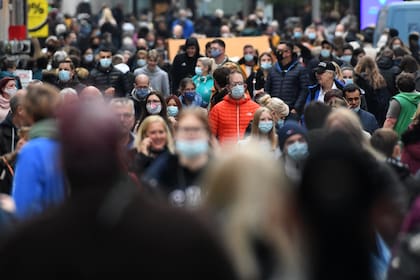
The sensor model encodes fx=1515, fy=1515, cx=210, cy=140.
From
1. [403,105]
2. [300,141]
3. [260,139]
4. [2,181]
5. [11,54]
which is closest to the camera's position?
[300,141]

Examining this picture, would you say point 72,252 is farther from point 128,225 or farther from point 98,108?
point 98,108

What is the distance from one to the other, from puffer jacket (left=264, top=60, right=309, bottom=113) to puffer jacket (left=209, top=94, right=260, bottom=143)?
3.65 m

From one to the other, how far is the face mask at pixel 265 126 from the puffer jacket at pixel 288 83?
635cm

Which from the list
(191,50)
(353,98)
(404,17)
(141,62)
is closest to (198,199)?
(353,98)

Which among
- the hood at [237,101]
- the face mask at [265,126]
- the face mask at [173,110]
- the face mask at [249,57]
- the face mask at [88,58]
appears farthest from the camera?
the face mask at [88,58]

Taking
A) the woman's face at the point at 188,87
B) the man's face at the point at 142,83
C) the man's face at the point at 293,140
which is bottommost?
the woman's face at the point at 188,87

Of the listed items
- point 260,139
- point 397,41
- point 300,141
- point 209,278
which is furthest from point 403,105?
point 209,278

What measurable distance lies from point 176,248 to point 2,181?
5380mm

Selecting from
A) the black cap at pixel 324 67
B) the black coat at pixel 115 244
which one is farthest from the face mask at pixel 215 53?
the black coat at pixel 115 244

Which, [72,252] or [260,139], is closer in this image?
[72,252]

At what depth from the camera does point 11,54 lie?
74.7ft

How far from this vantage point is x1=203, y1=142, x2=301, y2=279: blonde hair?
18.7 ft

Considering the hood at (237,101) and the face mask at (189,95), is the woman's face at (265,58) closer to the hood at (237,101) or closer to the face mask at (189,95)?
the face mask at (189,95)

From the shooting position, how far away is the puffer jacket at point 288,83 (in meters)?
18.6
